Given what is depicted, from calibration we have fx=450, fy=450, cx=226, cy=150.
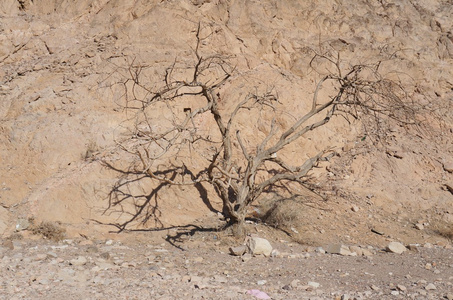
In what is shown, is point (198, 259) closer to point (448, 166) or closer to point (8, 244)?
point (8, 244)

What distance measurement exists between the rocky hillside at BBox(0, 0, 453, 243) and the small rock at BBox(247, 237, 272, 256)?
0.78 m

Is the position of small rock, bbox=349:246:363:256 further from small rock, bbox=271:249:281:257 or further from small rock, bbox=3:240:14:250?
small rock, bbox=3:240:14:250

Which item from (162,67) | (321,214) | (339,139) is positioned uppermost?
(162,67)

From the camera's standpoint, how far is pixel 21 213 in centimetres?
602

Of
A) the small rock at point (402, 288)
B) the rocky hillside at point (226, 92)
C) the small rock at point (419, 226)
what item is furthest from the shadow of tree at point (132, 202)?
the small rock at point (419, 226)

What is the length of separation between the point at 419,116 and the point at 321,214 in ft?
11.2

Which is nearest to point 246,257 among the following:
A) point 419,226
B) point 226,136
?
point 226,136

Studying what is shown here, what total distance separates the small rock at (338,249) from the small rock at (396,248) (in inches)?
22.0

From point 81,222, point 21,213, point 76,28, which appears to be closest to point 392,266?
point 81,222

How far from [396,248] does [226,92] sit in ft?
12.2

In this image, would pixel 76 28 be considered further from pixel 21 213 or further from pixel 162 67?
pixel 21 213

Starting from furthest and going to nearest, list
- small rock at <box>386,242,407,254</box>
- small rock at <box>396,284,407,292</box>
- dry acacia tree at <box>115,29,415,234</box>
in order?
dry acacia tree at <box>115,29,415,234</box> → small rock at <box>386,242,407,254</box> → small rock at <box>396,284,407,292</box>

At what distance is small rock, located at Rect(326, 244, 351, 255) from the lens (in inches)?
220

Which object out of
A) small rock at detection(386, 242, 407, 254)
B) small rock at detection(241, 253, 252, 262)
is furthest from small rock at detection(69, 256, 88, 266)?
small rock at detection(386, 242, 407, 254)
